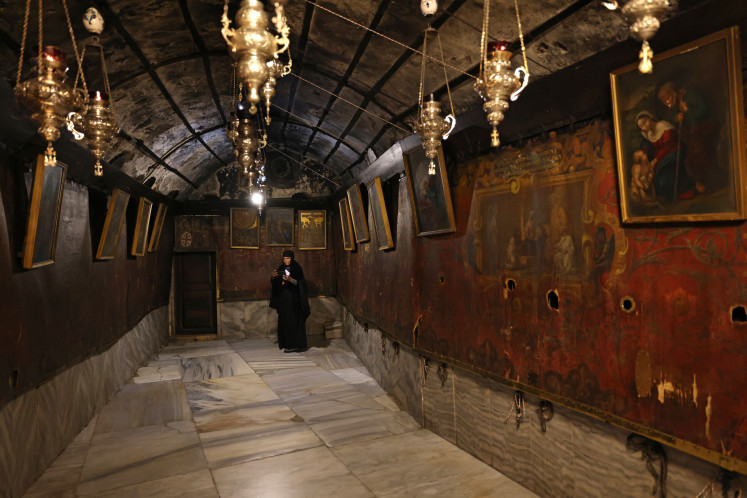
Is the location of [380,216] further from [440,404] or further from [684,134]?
[684,134]

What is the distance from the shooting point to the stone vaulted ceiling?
3.47m

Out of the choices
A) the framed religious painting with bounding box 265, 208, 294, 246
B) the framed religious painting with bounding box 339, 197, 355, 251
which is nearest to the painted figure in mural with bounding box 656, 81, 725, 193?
the framed religious painting with bounding box 339, 197, 355, 251

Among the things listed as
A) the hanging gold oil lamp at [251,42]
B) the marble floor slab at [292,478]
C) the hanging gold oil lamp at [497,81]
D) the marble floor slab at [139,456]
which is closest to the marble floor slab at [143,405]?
the marble floor slab at [139,456]

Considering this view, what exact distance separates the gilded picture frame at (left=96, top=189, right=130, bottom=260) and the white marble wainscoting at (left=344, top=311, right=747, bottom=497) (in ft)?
14.2

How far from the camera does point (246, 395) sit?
7340 mm

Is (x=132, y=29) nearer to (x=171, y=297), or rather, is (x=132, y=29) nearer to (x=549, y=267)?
(x=549, y=267)

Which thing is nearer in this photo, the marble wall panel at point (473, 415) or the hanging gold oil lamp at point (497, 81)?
the hanging gold oil lamp at point (497, 81)

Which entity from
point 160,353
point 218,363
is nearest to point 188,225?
point 160,353

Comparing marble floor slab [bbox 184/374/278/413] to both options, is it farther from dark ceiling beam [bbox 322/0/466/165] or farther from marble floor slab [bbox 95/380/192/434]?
dark ceiling beam [bbox 322/0/466/165]

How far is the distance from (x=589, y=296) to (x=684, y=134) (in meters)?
1.29

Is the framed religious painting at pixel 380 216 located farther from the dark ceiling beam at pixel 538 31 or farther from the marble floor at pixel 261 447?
the marble floor at pixel 261 447

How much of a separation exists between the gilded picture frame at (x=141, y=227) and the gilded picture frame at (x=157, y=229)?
0.71m

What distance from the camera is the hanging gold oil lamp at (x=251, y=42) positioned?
6.78 feet

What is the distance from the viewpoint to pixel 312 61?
5875 millimetres
